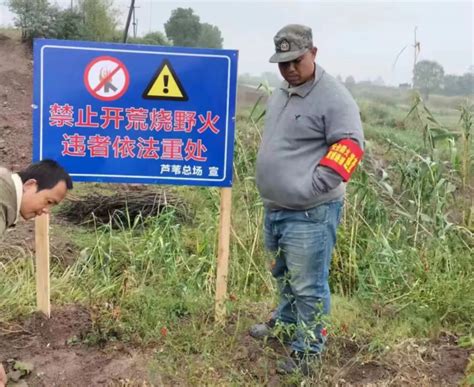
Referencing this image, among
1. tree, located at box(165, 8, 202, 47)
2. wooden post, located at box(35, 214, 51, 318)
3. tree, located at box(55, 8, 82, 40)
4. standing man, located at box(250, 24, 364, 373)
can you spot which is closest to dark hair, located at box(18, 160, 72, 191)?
wooden post, located at box(35, 214, 51, 318)

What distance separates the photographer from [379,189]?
4758 mm

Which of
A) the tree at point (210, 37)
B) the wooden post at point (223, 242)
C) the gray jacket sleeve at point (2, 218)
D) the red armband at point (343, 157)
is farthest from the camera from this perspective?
the tree at point (210, 37)

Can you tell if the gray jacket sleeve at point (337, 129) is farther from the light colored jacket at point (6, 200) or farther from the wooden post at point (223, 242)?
the light colored jacket at point (6, 200)

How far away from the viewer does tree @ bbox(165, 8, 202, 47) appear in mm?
7426

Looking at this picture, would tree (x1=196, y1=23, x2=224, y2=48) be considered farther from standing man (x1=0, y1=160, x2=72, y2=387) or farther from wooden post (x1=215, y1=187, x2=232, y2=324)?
standing man (x1=0, y1=160, x2=72, y2=387)

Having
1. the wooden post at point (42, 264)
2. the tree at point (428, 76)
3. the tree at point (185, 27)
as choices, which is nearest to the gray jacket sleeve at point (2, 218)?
the wooden post at point (42, 264)

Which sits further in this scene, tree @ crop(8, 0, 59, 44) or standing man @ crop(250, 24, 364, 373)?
tree @ crop(8, 0, 59, 44)

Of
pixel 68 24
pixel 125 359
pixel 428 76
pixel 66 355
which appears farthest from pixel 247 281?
pixel 68 24

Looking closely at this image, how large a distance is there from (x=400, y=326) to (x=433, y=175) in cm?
114

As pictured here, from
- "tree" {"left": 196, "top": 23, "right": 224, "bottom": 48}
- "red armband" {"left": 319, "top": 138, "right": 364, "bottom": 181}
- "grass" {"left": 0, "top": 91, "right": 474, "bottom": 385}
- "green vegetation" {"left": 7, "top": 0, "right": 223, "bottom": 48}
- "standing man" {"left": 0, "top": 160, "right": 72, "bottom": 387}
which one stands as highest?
"green vegetation" {"left": 7, "top": 0, "right": 223, "bottom": 48}

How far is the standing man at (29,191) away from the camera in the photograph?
2.20 meters

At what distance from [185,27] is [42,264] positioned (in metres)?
4.86

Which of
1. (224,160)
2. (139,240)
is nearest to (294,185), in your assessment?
(224,160)

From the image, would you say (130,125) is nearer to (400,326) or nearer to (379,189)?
(400,326)
